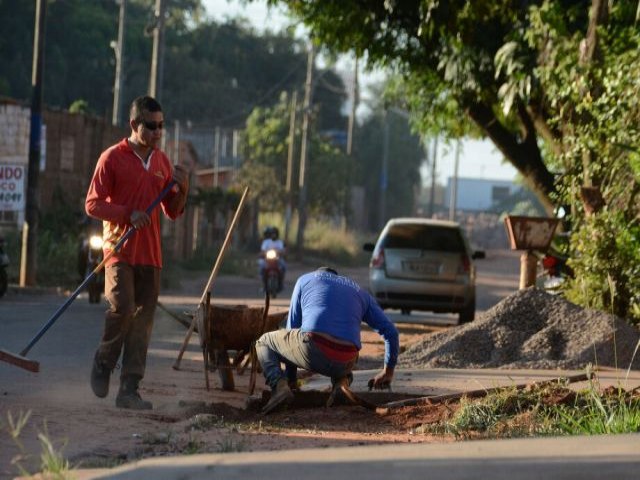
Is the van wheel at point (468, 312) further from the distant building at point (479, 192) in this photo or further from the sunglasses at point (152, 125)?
the distant building at point (479, 192)

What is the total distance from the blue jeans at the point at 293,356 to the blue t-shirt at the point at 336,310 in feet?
0.35

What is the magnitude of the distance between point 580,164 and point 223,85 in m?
66.8

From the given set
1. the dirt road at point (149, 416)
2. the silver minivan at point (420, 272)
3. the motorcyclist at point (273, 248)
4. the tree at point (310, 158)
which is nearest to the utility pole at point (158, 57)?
the motorcyclist at point (273, 248)

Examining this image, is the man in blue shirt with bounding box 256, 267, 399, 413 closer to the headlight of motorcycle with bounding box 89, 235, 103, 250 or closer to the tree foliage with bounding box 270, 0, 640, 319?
the tree foliage with bounding box 270, 0, 640, 319

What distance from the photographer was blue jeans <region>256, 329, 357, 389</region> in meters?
10.8

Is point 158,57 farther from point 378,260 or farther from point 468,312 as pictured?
point 468,312

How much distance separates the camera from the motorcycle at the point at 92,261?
22.3m

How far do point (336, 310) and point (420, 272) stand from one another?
12.5 m

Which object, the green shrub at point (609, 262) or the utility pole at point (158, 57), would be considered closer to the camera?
the green shrub at point (609, 262)

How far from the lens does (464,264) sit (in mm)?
23359

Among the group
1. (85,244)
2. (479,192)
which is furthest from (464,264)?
(479,192)

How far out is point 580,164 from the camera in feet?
57.9

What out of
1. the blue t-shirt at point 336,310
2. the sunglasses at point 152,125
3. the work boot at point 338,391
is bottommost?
the work boot at point 338,391

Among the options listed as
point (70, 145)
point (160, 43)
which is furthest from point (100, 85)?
point (160, 43)
